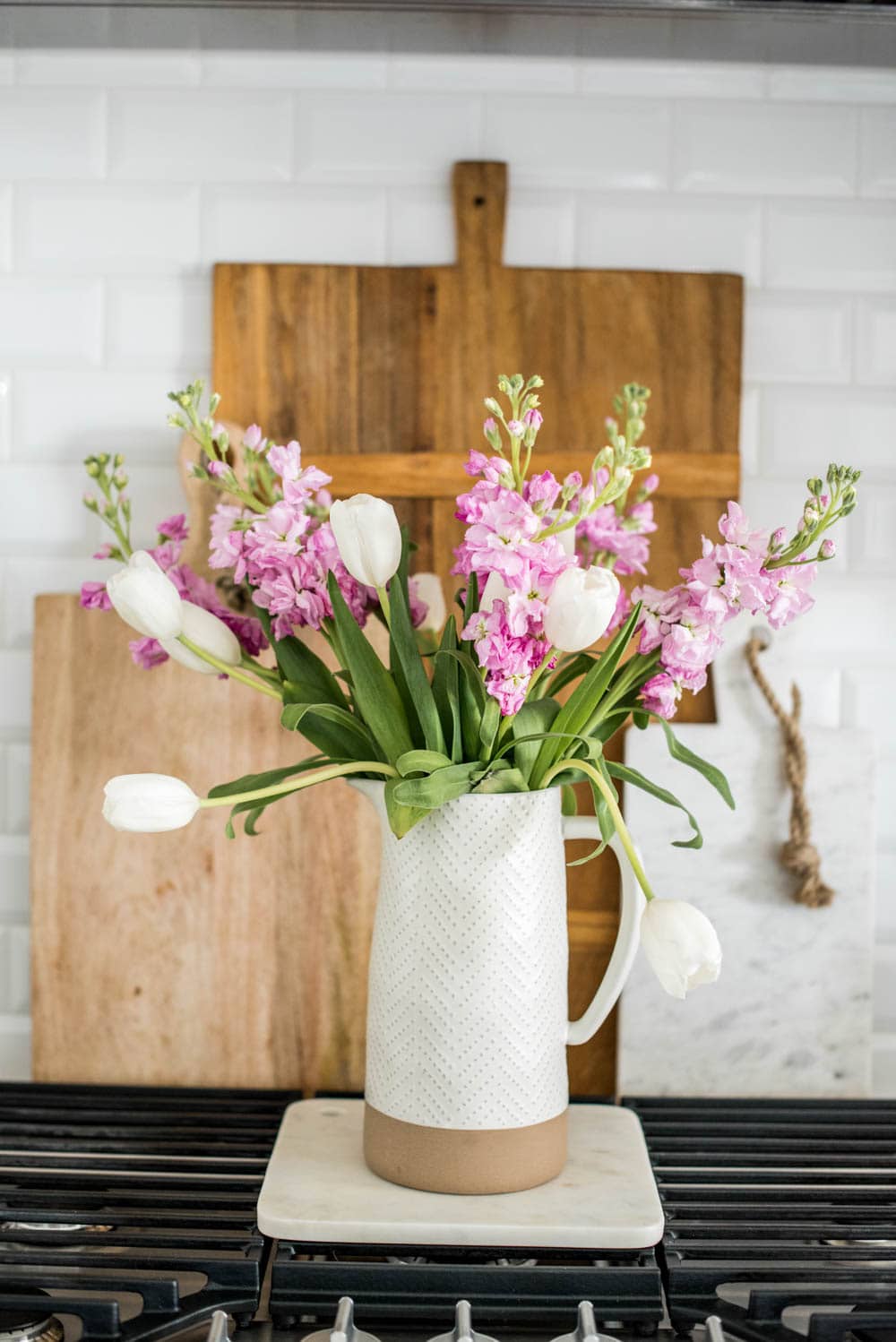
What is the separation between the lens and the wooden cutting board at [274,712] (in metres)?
1.12

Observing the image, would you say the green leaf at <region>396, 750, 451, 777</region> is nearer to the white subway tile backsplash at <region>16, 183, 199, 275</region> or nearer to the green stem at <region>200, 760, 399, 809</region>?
the green stem at <region>200, 760, 399, 809</region>

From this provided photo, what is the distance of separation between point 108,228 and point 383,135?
0.91 feet

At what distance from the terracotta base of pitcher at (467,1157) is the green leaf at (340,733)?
0.85 feet

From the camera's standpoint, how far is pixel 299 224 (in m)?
1.16

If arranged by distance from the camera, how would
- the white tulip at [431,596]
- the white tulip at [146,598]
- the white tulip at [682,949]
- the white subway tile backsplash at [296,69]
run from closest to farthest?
the white tulip at [682,949] < the white tulip at [146,598] < the white tulip at [431,596] < the white subway tile backsplash at [296,69]

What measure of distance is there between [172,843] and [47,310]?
20.6 inches

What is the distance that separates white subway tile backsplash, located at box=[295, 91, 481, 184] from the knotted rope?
0.57m

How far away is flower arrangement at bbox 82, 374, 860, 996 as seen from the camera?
0.75m

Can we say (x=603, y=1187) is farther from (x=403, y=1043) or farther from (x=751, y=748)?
(x=751, y=748)

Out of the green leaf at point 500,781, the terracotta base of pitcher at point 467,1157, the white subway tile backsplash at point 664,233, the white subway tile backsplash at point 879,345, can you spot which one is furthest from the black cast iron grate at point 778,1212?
the white subway tile backsplash at point 664,233

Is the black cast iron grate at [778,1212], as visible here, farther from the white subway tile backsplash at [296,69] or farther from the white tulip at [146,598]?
the white subway tile backsplash at [296,69]

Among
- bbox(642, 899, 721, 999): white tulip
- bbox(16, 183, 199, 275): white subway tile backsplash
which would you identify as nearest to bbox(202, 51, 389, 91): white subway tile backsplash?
bbox(16, 183, 199, 275): white subway tile backsplash

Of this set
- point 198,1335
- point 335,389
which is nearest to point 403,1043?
point 198,1335

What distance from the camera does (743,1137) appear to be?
38.9 inches
